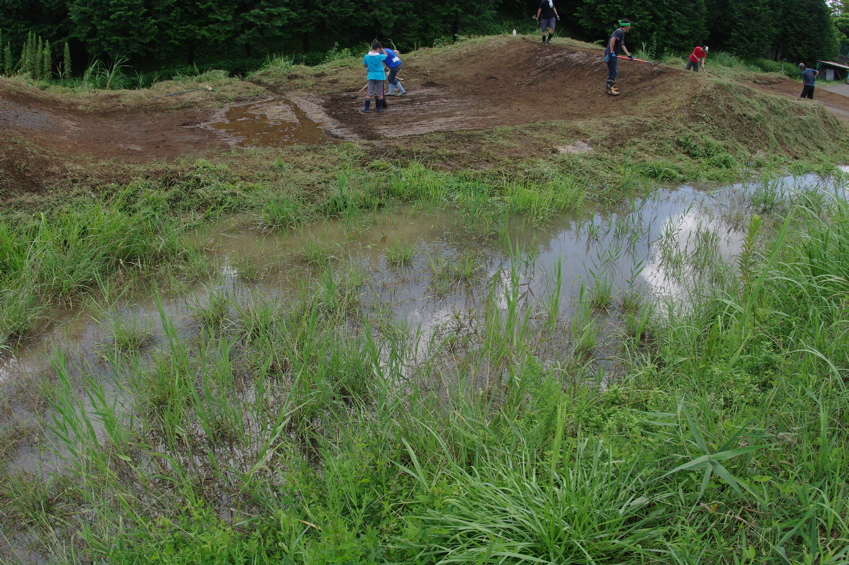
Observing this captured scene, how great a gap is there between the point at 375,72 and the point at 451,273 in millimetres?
6599

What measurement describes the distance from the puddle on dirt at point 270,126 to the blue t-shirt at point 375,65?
139cm

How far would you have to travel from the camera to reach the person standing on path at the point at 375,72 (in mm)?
9547

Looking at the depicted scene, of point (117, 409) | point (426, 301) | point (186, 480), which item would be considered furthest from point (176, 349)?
point (426, 301)

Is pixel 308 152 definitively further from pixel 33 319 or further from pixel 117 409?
pixel 117 409

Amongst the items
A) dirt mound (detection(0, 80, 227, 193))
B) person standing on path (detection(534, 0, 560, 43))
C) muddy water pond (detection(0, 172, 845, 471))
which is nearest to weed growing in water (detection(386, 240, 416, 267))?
muddy water pond (detection(0, 172, 845, 471))

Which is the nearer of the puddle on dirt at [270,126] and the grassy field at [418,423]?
the grassy field at [418,423]

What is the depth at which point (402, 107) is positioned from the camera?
1041 centimetres

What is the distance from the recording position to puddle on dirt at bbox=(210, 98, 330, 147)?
7.97 m

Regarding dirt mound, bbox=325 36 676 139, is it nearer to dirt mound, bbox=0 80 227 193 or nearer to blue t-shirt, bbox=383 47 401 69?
blue t-shirt, bbox=383 47 401 69

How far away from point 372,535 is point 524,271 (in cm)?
290

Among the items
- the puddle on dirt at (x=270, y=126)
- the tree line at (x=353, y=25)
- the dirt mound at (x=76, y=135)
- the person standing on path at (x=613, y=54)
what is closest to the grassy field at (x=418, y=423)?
the dirt mound at (x=76, y=135)

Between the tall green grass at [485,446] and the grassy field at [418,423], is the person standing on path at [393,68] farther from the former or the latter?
the tall green grass at [485,446]

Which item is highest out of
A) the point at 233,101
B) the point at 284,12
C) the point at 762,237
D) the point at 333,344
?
the point at 284,12

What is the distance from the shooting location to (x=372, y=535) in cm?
193
